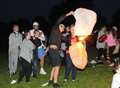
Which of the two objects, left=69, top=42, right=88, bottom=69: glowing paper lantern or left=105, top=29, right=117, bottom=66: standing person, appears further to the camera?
left=105, top=29, right=117, bottom=66: standing person

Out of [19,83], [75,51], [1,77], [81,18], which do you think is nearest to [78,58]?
[75,51]

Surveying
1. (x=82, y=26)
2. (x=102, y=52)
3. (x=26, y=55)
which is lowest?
(x=102, y=52)

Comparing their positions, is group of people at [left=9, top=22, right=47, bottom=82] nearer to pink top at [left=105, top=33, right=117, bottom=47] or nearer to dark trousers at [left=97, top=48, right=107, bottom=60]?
pink top at [left=105, top=33, right=117, bottom=47]

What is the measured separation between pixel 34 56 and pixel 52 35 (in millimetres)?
2608

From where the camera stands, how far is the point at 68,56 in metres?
17.4

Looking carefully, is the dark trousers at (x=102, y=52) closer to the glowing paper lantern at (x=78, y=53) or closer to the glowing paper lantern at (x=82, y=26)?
the glowing paper lantern at (x=78, y=53)

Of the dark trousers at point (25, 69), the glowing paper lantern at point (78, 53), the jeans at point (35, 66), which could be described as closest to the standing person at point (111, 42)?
the jeans at point (35, 66)

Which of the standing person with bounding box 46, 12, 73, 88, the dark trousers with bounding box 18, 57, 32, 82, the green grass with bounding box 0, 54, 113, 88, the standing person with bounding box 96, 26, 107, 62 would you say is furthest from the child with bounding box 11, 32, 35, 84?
the standing person with bounding box 96, 26, 107, 62

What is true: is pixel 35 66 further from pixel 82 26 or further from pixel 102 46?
pixel 102 46

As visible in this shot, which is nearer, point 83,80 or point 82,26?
point 82,26

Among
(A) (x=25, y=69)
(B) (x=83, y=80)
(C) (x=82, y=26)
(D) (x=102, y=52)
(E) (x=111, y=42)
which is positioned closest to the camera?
(C) (x=82, y=26)

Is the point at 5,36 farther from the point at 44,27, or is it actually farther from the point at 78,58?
the point at 78,58

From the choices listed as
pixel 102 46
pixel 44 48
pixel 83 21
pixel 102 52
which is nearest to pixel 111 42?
pixel 102 46

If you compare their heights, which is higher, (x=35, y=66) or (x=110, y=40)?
(x=110, y=40)
